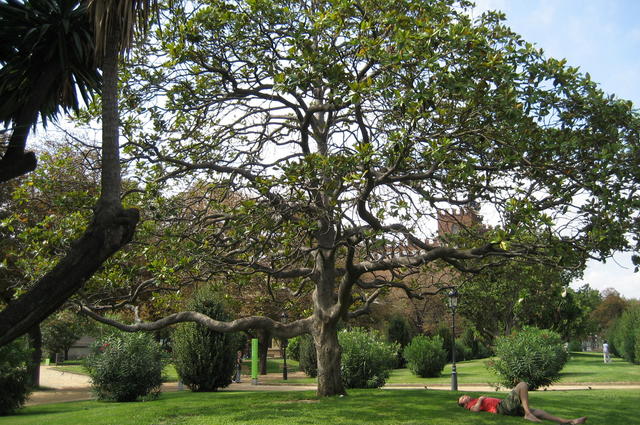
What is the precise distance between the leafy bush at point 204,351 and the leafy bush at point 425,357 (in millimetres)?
12173

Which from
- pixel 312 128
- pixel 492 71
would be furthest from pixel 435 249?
pixel 312 128

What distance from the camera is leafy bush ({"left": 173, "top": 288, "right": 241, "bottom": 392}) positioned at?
1919cm

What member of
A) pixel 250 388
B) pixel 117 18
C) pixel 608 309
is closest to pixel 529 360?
pixel 250 388

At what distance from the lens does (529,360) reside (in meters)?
18.6

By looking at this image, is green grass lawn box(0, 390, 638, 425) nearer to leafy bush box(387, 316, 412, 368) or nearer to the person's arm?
the person's arm

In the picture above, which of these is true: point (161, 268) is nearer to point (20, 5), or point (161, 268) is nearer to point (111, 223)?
point (111, 223)

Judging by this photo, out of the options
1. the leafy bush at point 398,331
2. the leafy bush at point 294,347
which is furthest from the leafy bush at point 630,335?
the leafy bush at point 294,347

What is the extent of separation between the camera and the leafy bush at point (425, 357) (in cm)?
2830

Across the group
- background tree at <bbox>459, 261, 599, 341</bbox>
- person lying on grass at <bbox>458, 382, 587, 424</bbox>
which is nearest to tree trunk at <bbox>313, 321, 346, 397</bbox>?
person lying on grass at <bbox>458, 382, 587, 424</bbox>

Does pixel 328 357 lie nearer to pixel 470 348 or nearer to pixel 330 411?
pixel 330 411

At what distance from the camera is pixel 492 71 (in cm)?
836

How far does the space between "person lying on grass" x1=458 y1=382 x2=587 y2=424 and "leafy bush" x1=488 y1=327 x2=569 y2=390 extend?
24.1 feet

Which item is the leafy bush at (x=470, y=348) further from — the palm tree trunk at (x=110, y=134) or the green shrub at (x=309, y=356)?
the palm tree trunk at (x=110, y=134)

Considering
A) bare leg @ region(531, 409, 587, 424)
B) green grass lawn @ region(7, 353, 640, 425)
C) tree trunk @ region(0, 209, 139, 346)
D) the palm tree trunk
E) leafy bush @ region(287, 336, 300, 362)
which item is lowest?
leafy bush @ region(287, 336, 300, 362)
